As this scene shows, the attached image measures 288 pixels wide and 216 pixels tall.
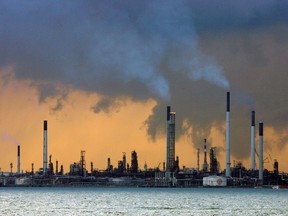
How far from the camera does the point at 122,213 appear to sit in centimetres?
10244

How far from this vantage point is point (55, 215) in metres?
97.4

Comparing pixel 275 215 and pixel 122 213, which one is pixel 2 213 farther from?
pixel 275 215

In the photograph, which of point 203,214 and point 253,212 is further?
point 253,212

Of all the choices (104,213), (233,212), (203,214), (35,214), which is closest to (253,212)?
(233,212)

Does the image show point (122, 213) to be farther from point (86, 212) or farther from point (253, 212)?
point (253, 212)

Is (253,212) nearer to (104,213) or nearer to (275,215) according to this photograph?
(275,215)

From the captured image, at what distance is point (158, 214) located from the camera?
101 meters

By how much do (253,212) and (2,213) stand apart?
28.4 m

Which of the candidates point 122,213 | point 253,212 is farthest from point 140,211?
point 253,212

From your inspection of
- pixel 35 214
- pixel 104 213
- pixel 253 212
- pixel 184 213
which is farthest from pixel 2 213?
pixel 253 212

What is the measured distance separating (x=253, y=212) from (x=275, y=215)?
20.9 feet

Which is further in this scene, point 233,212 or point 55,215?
point 233,212

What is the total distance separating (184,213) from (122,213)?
6732 mm

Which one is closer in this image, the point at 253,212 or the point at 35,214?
the point at 35,214
